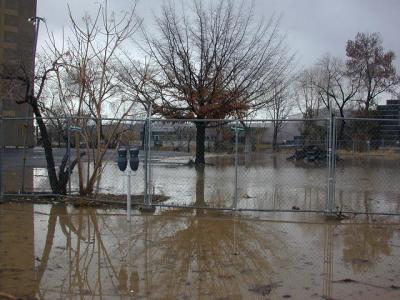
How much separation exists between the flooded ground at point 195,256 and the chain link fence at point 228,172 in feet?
4.17

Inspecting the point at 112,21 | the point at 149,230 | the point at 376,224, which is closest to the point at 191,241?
the point at 149,230

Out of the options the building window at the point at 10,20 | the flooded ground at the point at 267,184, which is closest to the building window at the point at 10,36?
the building window at the point at 10,20

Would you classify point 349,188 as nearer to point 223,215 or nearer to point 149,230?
point 223,215

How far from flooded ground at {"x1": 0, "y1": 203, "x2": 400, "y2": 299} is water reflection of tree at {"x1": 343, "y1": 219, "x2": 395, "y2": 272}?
0.02 m

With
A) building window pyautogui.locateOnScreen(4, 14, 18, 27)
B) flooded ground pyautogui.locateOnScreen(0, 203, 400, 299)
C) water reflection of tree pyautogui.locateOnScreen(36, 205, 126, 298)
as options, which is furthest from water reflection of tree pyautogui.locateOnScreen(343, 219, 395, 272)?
building window pyautogui.locateOnScreen(4, 14, 18, 27)

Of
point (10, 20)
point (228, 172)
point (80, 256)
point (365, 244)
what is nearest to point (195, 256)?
point (80, 256)

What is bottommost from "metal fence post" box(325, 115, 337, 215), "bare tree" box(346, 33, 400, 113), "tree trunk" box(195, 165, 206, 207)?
"tree trunk" box(195, 165, 206, 207)

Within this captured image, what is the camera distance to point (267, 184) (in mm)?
16234

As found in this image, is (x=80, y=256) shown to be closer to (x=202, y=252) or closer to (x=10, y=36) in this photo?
(x=202, y=252)

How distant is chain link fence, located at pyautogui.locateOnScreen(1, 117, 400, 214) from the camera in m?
11.3

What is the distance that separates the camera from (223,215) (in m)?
10.2

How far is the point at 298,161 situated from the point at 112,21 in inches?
439

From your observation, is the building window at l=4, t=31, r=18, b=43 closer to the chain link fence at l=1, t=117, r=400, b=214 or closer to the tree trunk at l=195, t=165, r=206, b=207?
the chain link fence at l=1, t=117, r=400, b=214

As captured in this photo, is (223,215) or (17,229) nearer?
(17,229)
